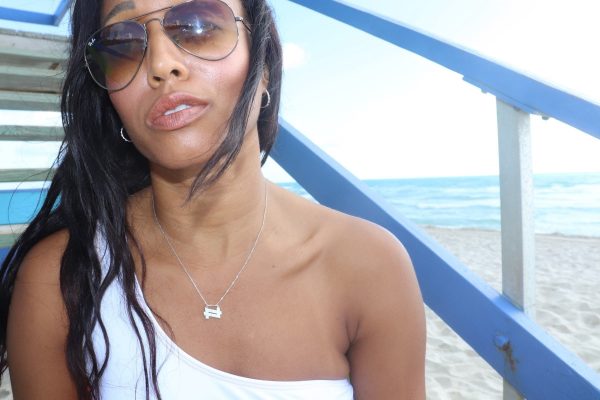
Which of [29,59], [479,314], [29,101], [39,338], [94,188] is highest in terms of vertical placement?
[29,59]

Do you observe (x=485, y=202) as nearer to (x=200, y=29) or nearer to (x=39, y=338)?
(x=200, y=29)

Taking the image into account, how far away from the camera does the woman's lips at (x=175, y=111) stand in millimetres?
1108

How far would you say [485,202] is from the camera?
25.9 meters

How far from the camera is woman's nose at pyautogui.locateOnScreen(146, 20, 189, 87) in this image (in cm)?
112

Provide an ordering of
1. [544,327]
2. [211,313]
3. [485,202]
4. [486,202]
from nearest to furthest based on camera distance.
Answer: [211,313]
[544,327]
[486,202]
[485,202]

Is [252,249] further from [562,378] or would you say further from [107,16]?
[562,378]

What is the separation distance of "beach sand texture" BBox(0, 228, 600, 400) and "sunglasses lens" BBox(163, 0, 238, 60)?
2550 millimetres

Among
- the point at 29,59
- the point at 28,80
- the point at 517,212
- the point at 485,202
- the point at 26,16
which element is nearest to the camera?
the point at 517,212

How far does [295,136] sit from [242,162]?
2.60ft

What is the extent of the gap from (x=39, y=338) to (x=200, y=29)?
32.4 inches

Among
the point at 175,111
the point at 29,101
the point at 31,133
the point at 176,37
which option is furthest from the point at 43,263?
the point at 29,101

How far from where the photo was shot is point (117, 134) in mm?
1432

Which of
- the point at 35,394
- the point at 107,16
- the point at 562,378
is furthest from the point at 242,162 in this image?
the point at 562,378

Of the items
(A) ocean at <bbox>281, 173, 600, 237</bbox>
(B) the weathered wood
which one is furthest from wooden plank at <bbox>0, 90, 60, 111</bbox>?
(A) ocean at <bbox>281, 173, 600, 237</bbox>
